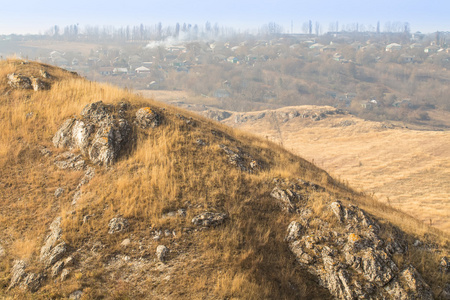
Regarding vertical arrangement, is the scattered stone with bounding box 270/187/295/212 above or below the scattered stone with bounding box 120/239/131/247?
above

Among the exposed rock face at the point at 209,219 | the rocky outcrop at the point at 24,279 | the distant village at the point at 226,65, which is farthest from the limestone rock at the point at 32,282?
the distant village at the point at 226,65

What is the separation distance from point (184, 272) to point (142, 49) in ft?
546

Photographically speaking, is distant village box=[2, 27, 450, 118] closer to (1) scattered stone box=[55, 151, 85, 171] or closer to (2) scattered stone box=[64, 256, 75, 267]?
(1) scattered stone box=[55, 151, 85, 171]

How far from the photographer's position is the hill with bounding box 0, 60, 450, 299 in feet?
18.1

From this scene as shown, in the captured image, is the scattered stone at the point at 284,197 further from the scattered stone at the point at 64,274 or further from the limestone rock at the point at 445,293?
the scattered stone at the point at 64,274

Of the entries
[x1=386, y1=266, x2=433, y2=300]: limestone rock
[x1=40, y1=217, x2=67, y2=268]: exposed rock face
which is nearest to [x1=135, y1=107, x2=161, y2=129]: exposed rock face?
[x1=40, y1=217, x2=67, y2=268]: exposed rock face

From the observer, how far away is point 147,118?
9383 millimetres

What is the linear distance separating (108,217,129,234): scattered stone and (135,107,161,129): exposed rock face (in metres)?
3.48

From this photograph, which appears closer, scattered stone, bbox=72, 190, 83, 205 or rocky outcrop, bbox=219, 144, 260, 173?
scattered stone, bbox=72, 190, 83, 205

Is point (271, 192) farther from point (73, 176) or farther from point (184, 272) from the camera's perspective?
point (73, 176)

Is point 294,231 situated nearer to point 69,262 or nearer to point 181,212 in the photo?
point 181,212

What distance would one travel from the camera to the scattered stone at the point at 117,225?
6305 mm

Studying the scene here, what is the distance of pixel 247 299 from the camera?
16.7 ft

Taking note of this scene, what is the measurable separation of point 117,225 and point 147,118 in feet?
12.9
